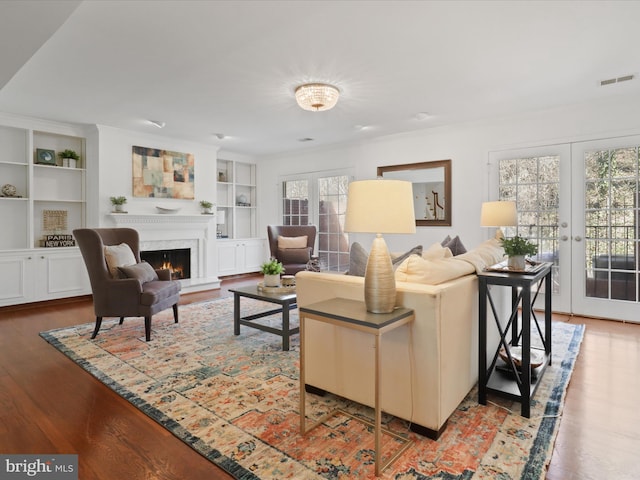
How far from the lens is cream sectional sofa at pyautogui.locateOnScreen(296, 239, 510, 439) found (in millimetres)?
1886

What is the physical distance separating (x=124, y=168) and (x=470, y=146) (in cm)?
500

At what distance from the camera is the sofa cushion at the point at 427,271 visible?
79.5 inches

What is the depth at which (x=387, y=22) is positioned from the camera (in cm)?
256

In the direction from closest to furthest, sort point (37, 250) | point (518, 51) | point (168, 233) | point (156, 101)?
point (518, 51) → point (156, 101) → point (37, 250) → point (168, 233)

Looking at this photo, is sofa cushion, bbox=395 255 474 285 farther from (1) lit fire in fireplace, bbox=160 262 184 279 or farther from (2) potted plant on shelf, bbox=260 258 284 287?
(1) lit fire in fireplace, bbox=160 262 184 279

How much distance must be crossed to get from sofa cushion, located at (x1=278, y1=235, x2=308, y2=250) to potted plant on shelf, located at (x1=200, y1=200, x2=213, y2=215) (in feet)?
4.58

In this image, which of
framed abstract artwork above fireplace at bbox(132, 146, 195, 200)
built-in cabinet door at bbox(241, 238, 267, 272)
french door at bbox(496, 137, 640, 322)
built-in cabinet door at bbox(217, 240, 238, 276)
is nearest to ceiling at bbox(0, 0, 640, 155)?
french door at bbox(496, 137, 640, 322)

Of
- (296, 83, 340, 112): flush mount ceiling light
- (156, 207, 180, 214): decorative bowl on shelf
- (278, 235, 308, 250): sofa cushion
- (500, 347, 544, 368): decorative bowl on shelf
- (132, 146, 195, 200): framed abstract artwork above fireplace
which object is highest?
(296, 83, 340, 112): flush mount ceiling light

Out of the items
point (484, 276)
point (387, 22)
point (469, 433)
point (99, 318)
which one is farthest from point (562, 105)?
point (99, 318)

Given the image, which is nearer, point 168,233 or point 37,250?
point 37,250

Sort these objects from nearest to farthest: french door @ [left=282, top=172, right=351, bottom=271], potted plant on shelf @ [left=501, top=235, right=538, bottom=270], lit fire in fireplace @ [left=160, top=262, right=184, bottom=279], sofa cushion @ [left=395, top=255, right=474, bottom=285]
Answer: sofa cushion @ [left=395, top=255, right=474, bottom=285] < potted plant on shelf @ [left=501, top=235, right=538, bottom=270] < lit fire in fireplace @ [left=160, top=262, right=184, bottom=279] < french door @ [left=282, top=172, right=351, bottom=271]

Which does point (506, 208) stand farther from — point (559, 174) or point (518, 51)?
point (559, 174)

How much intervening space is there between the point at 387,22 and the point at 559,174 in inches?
124

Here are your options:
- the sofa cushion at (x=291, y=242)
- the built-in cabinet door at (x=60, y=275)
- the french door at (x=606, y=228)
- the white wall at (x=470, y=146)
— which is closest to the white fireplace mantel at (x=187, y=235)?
the built-in cabinet door at (x=60, y=275)
